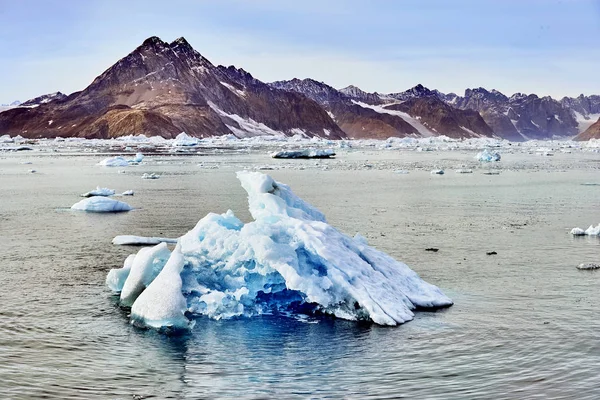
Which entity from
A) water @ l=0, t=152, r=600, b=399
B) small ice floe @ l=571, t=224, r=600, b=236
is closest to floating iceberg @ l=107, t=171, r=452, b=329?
water @ l=0, t=152, r=600, b=399

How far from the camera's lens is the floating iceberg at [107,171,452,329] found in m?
14.5

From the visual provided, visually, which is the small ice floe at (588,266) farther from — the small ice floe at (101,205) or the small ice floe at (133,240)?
the small ice floe at (101,205)

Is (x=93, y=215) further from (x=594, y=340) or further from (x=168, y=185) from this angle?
(x=594, y=340)

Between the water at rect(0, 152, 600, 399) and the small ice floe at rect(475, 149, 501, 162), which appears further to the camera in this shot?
the small ice floe at rect(475, 149, 501, 162)

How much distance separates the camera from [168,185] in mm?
47156

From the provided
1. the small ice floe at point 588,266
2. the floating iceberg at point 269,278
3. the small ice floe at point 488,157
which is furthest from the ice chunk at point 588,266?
the small ice floe at point 488,157

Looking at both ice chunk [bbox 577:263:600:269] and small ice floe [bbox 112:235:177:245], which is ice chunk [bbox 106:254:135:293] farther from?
ice chunk [bbox 577:263:600:269]

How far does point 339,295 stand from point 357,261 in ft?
3.61

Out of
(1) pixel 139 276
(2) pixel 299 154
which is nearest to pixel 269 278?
(1) pixel 139 276

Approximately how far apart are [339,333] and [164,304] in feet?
11.5

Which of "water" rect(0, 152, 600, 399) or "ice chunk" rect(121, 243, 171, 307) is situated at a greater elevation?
"ice chunk" rect(121, 243, 171, 307)

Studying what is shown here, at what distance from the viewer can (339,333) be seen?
13672 millimetres

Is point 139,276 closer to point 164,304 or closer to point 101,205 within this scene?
point 164,304

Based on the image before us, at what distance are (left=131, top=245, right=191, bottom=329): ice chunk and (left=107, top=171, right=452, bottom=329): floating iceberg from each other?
20mm
